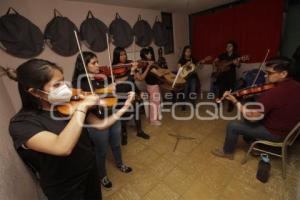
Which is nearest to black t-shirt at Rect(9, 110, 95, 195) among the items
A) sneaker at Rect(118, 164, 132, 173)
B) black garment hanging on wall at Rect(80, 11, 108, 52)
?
sneaker at Rect(118, 164, 132, 173)

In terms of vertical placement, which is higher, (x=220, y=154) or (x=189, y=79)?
(x=189, y=79)

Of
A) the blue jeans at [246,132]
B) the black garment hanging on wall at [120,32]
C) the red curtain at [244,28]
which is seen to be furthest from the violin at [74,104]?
the red curtain at [244,28]

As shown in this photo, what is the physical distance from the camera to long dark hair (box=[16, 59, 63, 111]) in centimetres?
76

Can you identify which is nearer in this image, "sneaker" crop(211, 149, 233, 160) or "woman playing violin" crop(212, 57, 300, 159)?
"woman playing violin" crop(212, 57, 300, 159)

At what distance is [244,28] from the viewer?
11.2ft

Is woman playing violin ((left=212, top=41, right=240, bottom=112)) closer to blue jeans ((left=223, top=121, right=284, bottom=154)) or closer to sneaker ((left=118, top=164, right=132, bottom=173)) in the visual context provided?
blue jeans ((left=223, top=121, right=284, bottom=154))

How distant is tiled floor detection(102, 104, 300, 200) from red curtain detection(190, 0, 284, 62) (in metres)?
2.05

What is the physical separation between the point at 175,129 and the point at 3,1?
9.45ft

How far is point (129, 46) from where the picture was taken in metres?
3.14

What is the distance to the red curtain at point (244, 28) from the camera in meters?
3.06

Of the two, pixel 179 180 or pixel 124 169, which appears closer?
pixel 179 180

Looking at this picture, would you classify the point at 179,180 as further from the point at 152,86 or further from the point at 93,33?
the point at 93,33

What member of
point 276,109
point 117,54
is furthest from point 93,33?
point 276,109

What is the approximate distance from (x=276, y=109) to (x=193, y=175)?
1.05 m
